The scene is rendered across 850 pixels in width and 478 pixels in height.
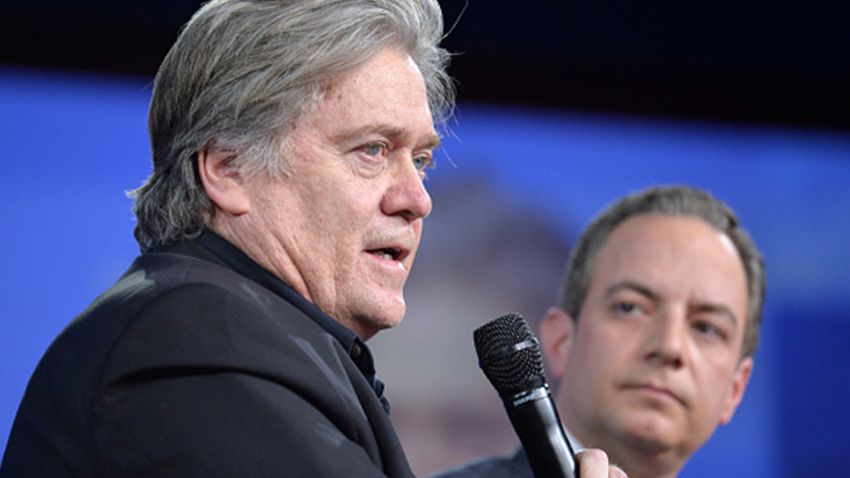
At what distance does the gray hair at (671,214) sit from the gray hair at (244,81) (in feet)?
4.71

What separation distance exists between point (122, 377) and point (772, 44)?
353 centimetres

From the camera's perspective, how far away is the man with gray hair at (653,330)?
112 inches

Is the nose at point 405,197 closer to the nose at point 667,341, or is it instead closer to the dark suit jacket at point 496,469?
the dark suit jacket at point 496,469

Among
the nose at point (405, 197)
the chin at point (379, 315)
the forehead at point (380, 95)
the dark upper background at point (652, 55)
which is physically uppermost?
the dark upper background at point (652, 55)

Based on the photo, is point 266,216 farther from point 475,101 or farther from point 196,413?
point 475,101

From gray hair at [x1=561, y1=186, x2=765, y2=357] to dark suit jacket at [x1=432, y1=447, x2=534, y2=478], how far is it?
0.42 m

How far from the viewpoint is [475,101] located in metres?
4.25

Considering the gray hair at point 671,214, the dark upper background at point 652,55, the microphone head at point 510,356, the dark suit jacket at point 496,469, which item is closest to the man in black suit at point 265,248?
the microphone head at point 510,356

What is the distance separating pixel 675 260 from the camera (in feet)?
9.85

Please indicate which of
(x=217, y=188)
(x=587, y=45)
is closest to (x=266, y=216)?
(x=217, y=188)

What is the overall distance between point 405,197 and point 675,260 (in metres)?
1.31

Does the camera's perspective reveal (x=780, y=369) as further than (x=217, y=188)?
Yes

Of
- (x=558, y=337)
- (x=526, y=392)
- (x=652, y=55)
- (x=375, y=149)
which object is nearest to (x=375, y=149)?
(x=375, y=149)

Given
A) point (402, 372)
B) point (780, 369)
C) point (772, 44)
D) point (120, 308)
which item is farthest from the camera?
point (772, 44)
